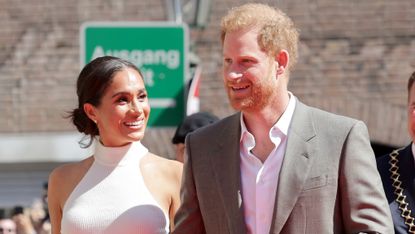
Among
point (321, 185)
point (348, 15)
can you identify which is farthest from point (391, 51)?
point (321, 185)

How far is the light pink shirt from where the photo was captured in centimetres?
381

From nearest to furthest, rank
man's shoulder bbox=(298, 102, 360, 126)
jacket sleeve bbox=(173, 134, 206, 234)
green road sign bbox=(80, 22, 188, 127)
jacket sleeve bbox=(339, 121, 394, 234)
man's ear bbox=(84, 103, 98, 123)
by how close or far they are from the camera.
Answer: jacket sleeve bbox=(339, 121, 394, 234) → man's shoulder bbox=(298, 102, 360, 126) → jacket sleeve bbox=(173, 134, 206, 234) → man's ear bbox=(84, 103, 98, 123) → green road sign bbox=(80, 22, 188, 127)

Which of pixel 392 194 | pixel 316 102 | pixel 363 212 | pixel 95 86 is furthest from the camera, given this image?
pixel 316 102

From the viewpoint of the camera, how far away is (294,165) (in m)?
3.81

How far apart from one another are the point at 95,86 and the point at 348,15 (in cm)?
795

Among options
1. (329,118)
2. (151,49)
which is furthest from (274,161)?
(151,49)

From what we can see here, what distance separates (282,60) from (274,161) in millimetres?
339

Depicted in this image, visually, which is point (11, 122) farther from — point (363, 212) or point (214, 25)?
point (363, 212)

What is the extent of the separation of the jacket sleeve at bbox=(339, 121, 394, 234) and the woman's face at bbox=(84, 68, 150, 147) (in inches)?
41.9

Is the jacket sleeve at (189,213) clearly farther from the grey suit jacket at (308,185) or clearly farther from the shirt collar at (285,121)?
the shirt collar at (285,121)

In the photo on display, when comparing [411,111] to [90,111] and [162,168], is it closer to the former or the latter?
[162,168]

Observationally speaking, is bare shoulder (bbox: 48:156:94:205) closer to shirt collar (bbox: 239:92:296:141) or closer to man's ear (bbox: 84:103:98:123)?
man's ear (bbox: 84:103:98:123)

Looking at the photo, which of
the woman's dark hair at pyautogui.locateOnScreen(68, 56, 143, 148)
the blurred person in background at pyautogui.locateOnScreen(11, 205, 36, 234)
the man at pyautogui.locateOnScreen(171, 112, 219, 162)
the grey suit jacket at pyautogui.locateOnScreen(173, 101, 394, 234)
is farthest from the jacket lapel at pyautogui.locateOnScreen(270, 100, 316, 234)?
the blurred person in background at pyautogui.locateOnScreen(11, 205, 36, 234)

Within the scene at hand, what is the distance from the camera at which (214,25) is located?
40.2 ft
